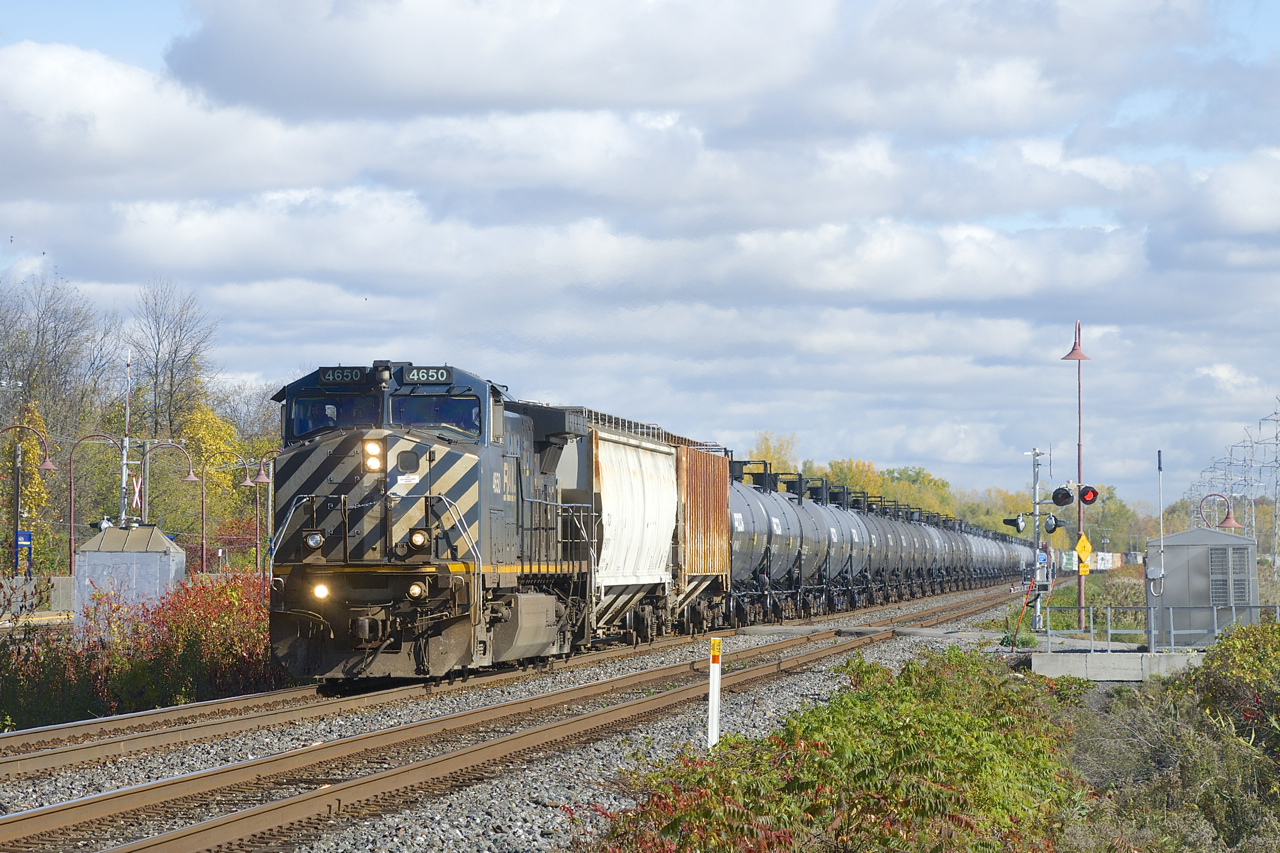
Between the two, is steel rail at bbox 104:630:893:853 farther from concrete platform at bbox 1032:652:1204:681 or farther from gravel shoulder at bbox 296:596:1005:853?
concrete platform at bbox 1032:652:1204:681

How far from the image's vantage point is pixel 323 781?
10109 millimetres

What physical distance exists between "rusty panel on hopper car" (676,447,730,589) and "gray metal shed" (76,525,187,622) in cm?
949

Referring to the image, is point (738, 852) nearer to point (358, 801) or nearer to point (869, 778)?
point (869, 778)

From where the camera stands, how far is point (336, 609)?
48.8ft

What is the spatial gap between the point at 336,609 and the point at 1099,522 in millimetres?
168602

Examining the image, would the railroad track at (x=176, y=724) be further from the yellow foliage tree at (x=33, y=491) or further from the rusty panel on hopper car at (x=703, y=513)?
the yellow foliage tree at (x=33, y=491)

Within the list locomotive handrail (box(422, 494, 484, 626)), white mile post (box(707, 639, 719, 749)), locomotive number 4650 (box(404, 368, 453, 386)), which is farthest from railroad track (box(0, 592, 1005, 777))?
white mile post (box(707, 639, 719, 749))

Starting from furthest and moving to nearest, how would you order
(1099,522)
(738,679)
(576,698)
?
(1099,522) → (738,679) → (576,698)

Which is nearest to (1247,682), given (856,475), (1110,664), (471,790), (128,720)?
(1110,664)

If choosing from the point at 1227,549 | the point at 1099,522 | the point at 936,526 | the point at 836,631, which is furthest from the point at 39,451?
the point at 1099,522

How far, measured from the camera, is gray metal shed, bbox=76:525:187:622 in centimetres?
2042

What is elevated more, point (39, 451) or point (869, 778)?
point (39, 451)

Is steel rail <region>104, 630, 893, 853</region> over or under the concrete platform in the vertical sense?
over

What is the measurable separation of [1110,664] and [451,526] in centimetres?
1050
